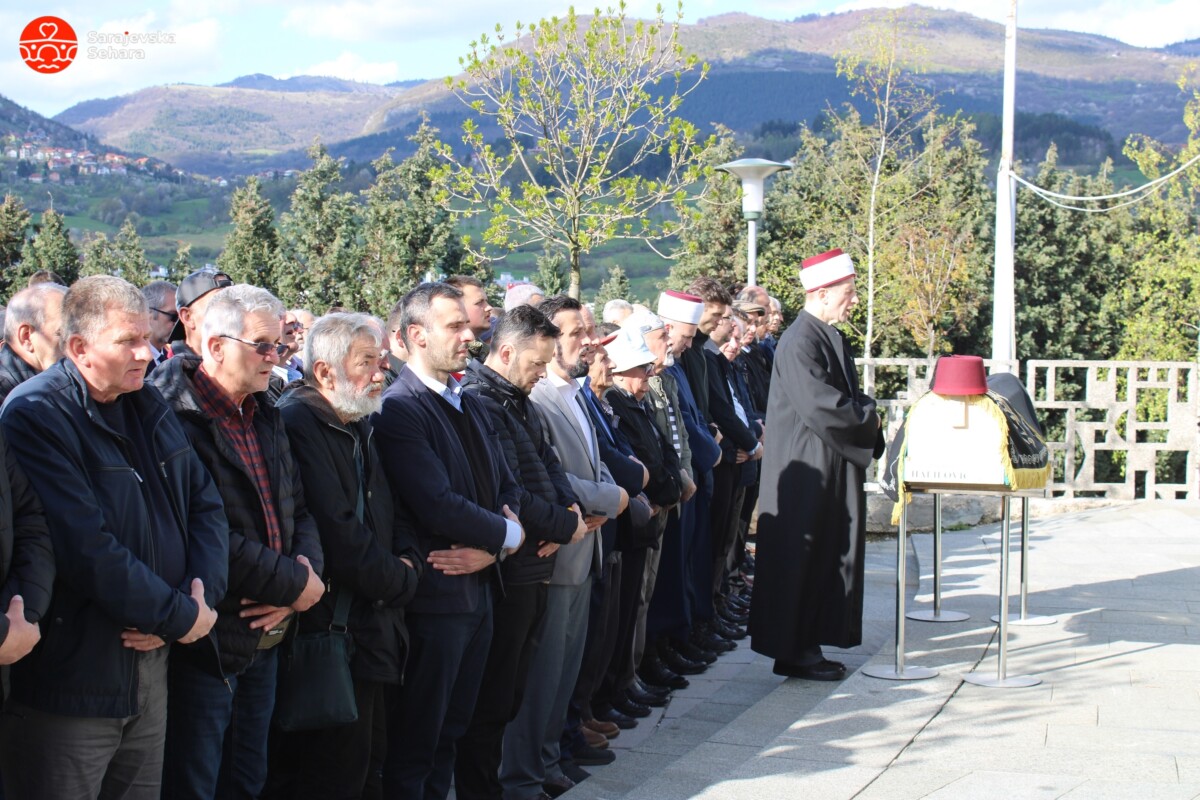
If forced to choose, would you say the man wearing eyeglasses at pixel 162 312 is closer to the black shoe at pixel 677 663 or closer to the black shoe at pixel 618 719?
the black shoe at pixel 618 719

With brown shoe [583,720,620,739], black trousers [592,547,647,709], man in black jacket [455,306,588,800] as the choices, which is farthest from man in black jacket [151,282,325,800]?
black trousers [592,547,647,709]

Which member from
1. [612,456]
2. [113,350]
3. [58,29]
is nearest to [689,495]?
[612,456]

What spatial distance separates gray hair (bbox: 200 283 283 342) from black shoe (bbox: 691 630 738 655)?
4295mm

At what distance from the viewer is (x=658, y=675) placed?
22.3 feet

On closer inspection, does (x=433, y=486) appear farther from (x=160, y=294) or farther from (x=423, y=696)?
(x=160, y=294)

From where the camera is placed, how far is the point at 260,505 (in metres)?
3.74

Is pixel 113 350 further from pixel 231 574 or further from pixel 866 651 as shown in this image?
pixel 866 651

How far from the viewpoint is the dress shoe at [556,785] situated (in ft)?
16.3

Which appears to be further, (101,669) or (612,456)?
(612,456)

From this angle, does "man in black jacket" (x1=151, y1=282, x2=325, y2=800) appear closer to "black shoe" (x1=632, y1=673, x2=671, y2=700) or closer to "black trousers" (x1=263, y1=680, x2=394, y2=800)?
"black trousers" (x1=263, y1=680, x2=394, y2=800)

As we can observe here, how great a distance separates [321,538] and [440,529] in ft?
1.39

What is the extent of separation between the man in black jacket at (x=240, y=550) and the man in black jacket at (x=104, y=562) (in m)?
0.18

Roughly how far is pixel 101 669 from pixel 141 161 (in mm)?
125643

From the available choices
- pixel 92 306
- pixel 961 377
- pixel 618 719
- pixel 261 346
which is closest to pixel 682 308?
pixel 961 377
